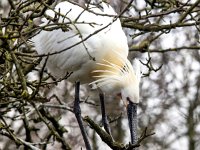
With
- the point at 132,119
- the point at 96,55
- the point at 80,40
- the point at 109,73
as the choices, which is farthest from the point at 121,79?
the point at 80,40

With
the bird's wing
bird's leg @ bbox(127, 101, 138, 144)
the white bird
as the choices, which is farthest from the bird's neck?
bird's leg @ bbox(127, 101, 138, 144)

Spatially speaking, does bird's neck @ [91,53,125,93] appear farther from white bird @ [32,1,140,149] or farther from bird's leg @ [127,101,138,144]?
Answer: bird's leg @ [127,101,138,144]

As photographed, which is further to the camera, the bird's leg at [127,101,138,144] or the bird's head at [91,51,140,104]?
the bird's head at [91,51,140,104]

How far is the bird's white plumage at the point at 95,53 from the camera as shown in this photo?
6.33 metres

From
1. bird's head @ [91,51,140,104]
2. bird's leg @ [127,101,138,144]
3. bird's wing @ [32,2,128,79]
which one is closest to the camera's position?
bird's leg @ [127,101,138,144]

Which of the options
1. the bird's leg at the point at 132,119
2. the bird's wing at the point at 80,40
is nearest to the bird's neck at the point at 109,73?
the bird's wing at the point at 80,40

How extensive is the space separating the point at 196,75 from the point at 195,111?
914mm

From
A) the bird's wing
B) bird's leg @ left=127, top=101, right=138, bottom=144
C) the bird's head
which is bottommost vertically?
bird's leg @ left=127, top=101, right=138, bottom=144

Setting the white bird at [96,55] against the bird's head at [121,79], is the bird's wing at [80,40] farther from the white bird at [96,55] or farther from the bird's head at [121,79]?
the bird's head at [121,79]

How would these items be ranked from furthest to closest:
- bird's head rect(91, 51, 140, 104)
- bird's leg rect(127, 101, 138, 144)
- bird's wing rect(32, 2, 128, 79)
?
1. bird's head rect(91, 51, 140, 104)
2. bird's wing rect(32, 2, 128, 79)
3. bird's leg rect(127, 101, 138, 144)

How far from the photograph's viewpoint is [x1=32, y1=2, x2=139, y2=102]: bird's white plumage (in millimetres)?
6332

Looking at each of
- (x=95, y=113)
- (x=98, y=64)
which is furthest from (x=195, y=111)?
(x=98, y=64)

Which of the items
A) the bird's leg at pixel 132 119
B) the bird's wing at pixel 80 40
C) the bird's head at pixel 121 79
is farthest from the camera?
the bird's head at pixel 121 79

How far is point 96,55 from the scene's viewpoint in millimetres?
6504
